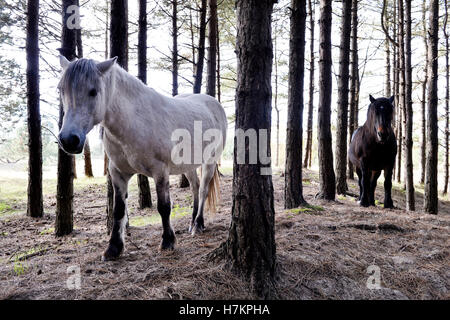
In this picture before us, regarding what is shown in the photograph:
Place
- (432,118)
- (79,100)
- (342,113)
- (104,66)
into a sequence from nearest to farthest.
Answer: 1. (79,100)
2. (104,66)
3. (432,118)
4. (342,113)

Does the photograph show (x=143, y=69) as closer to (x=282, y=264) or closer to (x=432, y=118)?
(x=282, y=264)

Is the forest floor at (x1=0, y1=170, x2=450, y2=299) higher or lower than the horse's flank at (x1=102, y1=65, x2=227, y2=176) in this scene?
lower

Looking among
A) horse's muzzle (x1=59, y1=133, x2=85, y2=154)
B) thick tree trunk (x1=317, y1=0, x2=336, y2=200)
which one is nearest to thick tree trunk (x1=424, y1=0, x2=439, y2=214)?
thick tree trunk (x1=317, y1=0, x2=336, y2=200)

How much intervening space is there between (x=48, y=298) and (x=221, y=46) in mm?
16301

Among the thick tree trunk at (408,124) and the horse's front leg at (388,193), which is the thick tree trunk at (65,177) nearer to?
the horse's front leg at (388,193)

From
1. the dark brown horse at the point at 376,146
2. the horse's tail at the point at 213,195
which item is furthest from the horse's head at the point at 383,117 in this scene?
the horse's tail at the point at 213,195

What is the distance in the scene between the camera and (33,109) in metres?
6.47

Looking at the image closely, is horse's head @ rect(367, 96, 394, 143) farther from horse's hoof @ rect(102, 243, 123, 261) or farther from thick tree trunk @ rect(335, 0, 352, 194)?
horse's hoof @ rect(102, 243, 123, 261)

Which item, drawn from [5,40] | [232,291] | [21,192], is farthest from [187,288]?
[5,40]

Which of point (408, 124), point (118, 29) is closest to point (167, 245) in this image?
point (118, 29)

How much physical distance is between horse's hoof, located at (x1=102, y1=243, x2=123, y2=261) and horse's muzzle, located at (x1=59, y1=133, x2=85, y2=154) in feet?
4.15

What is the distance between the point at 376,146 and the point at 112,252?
5.51 metres

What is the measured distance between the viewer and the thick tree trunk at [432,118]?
7164 mm

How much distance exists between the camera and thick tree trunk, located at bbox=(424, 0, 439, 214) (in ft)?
23.5
